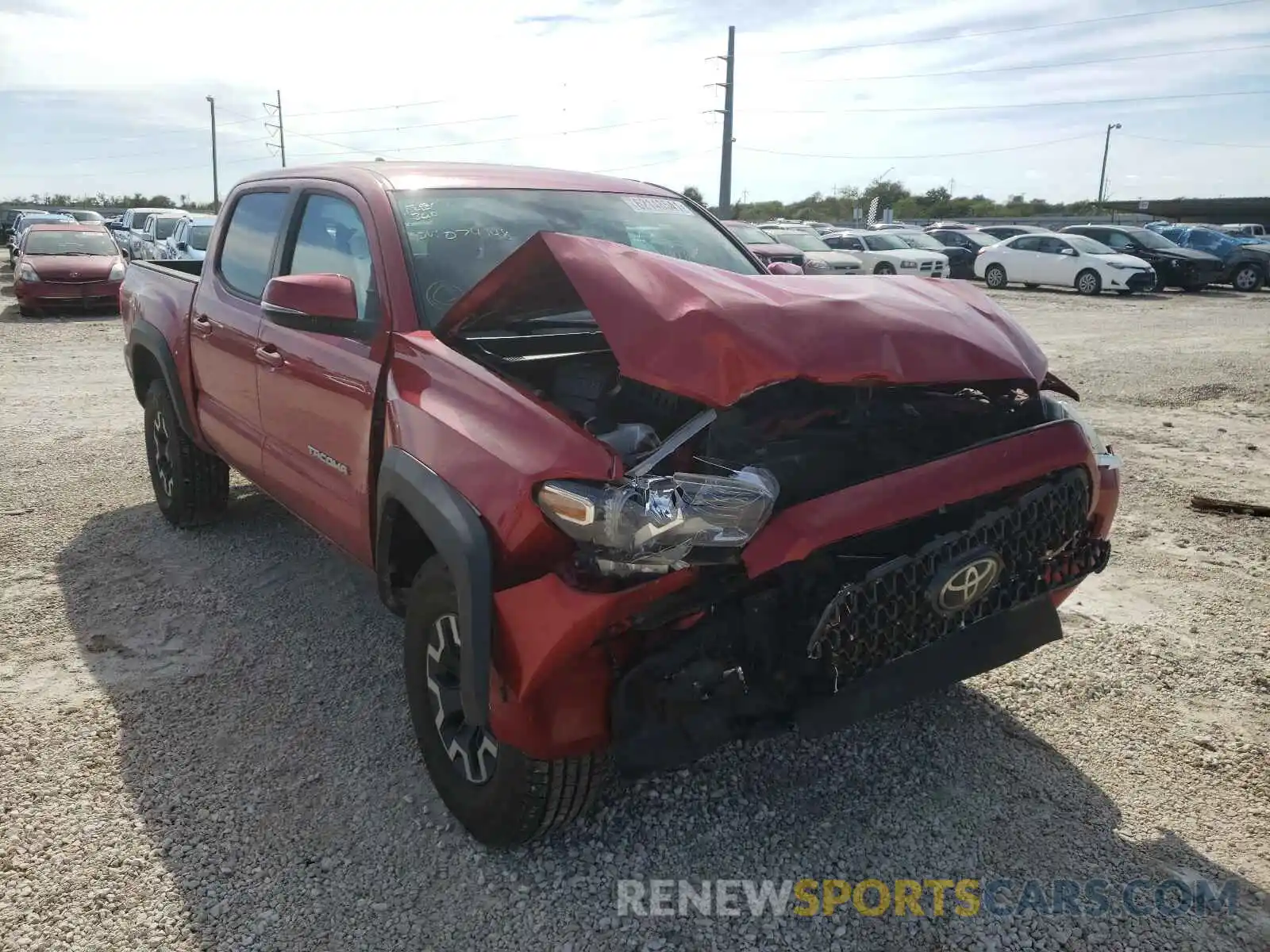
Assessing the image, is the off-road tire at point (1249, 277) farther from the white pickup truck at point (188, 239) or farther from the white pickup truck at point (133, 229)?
the white pickup truck at point (133, 229)

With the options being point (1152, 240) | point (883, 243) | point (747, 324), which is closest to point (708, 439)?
point (747, 324)

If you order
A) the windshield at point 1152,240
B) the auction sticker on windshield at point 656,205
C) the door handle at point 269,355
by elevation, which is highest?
the windshield at point 1152,240

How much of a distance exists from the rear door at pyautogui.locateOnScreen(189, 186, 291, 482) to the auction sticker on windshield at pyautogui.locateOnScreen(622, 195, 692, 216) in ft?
4.67

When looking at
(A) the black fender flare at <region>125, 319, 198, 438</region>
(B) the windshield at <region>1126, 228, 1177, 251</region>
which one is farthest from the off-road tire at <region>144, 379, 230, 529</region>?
(B) the windshield at <region>1126, 228, 1177, 251</region>

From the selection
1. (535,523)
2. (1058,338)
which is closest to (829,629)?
(535,523)

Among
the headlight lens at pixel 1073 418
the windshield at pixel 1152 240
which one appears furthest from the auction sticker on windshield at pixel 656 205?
the windshield at pixel 1152 240

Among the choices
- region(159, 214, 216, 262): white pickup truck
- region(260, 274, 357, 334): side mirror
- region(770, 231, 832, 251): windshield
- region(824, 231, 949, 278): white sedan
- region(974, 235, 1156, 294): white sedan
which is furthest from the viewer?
region(824, 231, 949, 278): white sedan

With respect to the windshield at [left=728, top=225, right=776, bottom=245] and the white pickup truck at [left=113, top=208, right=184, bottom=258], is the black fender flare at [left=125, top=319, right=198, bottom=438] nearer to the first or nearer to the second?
the windshield at [left=728, top=225, right=776, bottom=245]

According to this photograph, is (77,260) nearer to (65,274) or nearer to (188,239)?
(65,274)

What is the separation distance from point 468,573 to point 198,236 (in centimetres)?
1825

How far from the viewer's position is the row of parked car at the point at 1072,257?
2117 centimetres

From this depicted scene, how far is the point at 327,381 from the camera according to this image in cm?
337

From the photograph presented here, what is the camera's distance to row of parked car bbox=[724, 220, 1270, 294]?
834 inches

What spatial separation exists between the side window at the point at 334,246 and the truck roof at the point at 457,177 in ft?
0.37
